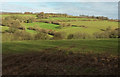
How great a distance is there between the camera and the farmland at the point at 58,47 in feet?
29.6

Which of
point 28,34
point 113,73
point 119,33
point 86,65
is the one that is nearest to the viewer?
point 113,73

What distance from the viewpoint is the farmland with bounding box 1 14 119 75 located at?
9023 millimetres

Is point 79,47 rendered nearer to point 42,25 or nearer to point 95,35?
point 95,35

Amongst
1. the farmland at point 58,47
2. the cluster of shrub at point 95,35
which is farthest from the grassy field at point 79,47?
the cluster of shrub at point 95,35

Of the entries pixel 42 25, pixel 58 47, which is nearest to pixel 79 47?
pixel 58 47

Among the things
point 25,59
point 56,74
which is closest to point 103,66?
point 56,74

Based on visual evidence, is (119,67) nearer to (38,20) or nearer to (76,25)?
(76,25)

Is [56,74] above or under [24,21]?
under

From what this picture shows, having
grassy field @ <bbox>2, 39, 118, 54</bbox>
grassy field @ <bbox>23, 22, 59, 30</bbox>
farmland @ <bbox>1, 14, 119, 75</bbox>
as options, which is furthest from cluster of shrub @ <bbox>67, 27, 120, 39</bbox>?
grassy field @ <bbox>2, 39, 118, 54</bbox>

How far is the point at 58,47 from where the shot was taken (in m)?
16.6

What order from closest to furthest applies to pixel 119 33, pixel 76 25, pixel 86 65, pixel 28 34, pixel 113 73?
pixel 113 73, pixel 86 65, pixel 119 33, pixel 28 34, pixel 76 25

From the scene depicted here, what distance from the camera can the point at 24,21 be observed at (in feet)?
216

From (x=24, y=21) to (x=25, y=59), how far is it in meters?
56.2

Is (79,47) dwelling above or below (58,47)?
above
